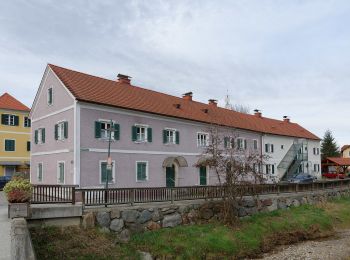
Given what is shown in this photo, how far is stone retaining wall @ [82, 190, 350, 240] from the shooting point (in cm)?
1570

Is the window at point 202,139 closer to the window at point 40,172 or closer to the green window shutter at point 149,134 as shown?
the green window shutter at point 149,134

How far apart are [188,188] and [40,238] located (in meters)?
8.43

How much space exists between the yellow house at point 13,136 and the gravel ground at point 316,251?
3071cm

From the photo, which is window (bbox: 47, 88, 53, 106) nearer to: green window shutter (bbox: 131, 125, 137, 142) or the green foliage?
green window shutter (bbox: 131, 125, 137, 142)

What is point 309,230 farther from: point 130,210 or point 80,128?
point 80,128

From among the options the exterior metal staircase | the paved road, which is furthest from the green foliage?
the paved road

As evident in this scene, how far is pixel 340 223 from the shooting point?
84.4 feet

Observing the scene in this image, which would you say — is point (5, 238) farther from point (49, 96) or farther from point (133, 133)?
point (49, 96)

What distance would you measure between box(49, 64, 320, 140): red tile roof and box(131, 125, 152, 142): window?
50.6 inches

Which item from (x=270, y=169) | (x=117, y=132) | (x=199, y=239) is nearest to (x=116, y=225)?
(x=199, y=239)

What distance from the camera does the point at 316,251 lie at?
18516 mm

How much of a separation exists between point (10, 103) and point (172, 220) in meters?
31.6

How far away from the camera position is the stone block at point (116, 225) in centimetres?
1586

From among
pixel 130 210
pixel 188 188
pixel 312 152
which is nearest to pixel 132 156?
pixel 188 188
